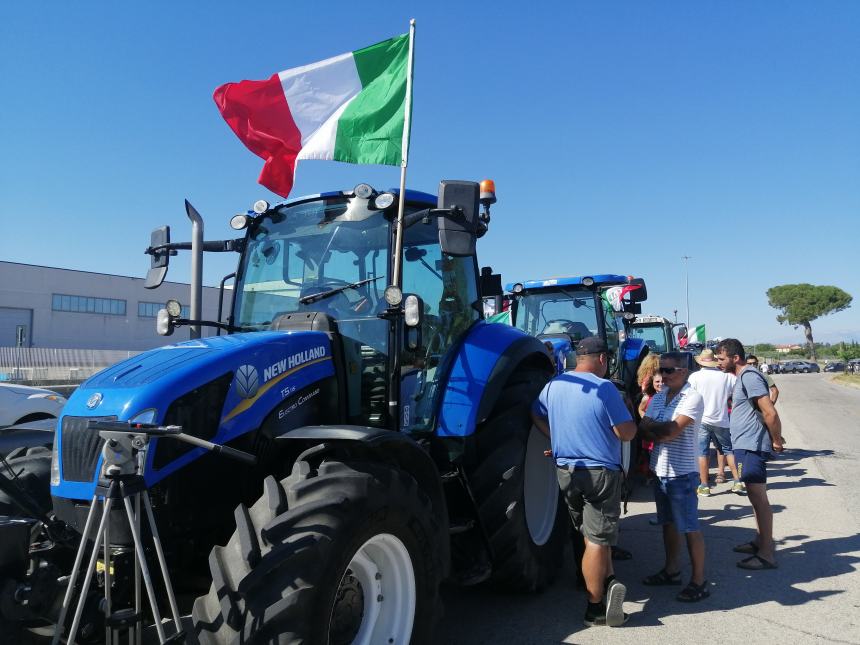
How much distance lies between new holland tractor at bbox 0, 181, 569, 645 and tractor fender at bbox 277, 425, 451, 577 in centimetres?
1

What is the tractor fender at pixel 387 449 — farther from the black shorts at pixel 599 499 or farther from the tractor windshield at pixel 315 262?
the black shorts at pixel 599 499

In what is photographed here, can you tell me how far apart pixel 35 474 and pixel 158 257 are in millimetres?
1463

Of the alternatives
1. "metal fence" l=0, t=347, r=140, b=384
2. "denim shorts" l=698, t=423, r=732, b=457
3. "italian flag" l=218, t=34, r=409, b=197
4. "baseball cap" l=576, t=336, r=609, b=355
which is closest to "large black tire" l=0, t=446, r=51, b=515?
"italian flag" l=218, t=34, r=409, b=197

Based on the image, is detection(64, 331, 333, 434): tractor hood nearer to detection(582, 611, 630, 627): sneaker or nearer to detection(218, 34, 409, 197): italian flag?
detection(218, 34, 409, 197): italian flag

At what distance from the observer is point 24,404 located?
25.7ft

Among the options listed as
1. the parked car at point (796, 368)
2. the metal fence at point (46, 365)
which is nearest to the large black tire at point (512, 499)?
the metal fence at point (46, 365)

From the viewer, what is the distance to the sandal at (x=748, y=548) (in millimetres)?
5078

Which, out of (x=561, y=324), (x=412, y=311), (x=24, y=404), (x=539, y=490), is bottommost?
(x=539, y=490)

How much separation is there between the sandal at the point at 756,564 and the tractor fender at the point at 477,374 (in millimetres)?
2250

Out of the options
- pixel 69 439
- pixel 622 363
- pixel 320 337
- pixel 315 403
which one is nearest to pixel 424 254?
pixel 320 337

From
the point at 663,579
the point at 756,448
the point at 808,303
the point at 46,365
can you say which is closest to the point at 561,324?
the point at 756,448

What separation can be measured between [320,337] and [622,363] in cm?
685

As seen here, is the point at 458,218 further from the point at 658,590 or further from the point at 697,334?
the point at 697,334

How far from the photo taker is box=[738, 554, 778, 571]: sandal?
15.9 feet
